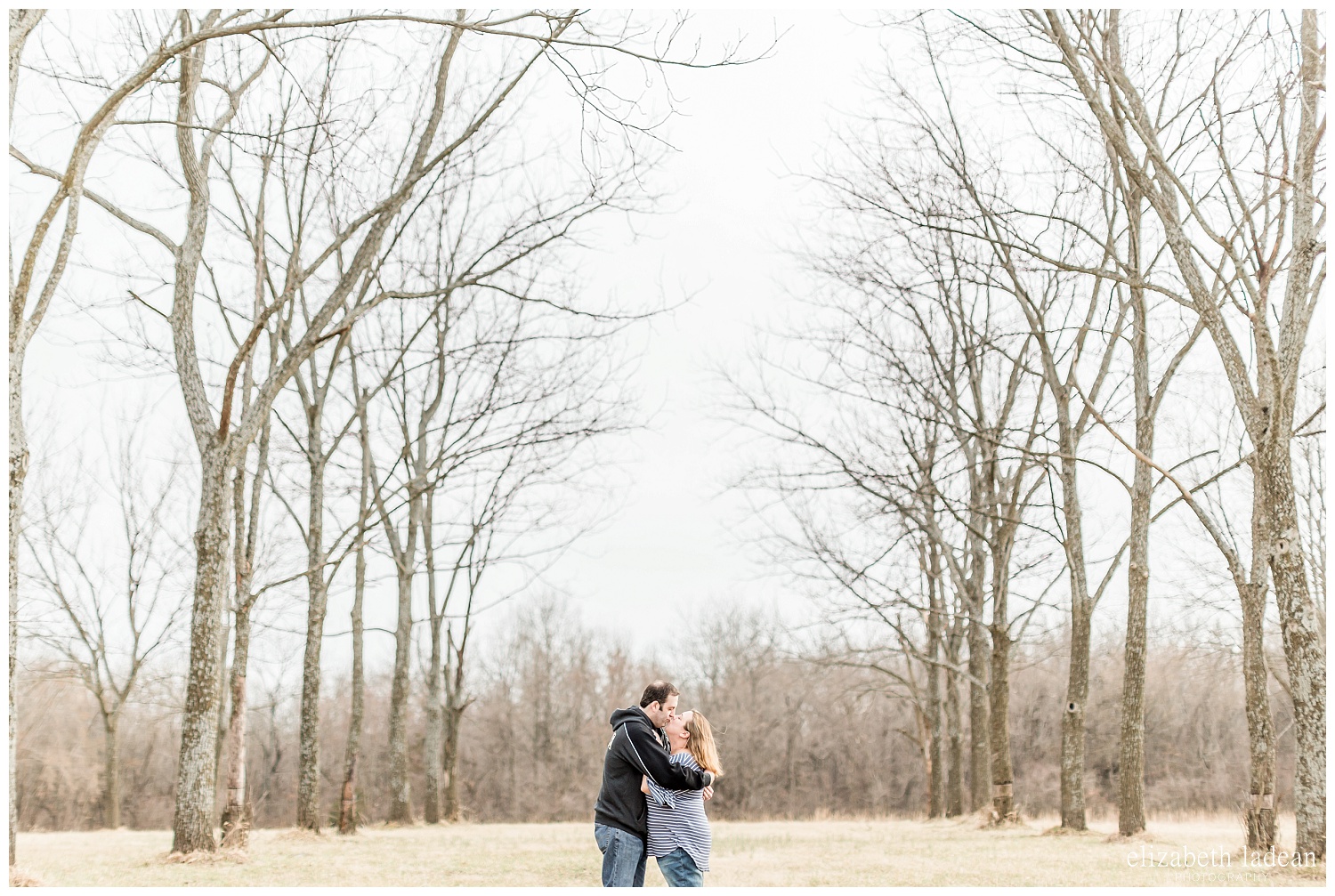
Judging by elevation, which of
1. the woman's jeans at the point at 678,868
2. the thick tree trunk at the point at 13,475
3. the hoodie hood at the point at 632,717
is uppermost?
the thick tree trunk at the point at 13,475

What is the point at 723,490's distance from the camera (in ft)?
53.4

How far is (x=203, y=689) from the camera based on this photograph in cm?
1024

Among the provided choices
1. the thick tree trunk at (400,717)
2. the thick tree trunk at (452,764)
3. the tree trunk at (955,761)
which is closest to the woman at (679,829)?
the thick tree trunk at (400,717)

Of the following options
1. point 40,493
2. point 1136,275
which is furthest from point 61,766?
point 1136,275

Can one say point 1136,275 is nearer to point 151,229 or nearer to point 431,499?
point 151,229

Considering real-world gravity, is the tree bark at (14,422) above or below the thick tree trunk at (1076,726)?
above

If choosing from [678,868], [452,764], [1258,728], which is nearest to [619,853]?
[678,868]

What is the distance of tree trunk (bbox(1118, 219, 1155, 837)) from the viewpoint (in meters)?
13.0

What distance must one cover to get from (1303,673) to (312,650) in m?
12.5

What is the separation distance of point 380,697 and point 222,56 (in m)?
32.5

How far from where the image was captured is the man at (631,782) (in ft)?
18.9

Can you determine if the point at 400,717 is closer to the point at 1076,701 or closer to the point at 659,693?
the point at 1076,701

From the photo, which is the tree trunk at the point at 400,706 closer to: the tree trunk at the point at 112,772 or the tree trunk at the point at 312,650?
the tree trunk at the point at 312,650

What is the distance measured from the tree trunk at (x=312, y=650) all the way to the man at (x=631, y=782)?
1023 cm
